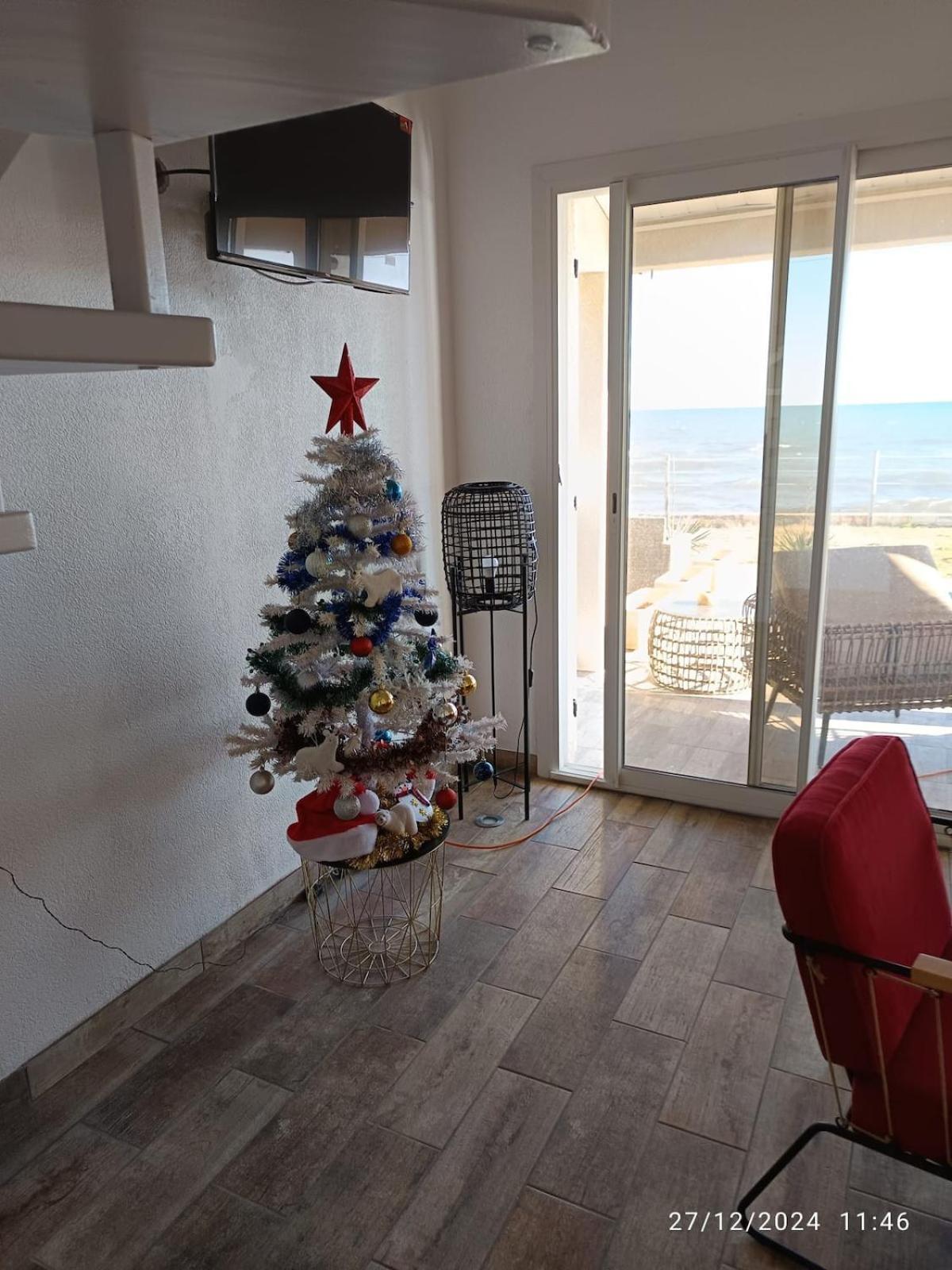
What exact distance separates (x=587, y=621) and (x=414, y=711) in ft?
9.99

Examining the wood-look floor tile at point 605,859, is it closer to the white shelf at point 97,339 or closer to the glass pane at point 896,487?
the glass pane at point 896,487

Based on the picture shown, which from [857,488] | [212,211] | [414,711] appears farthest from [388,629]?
[857,488]

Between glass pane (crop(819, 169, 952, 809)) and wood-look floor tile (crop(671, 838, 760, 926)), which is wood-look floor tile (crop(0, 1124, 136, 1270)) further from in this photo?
glass pane (crop(819, 169, 952, 809))

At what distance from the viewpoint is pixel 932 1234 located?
1.55 m

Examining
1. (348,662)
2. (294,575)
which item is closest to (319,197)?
(294,575)

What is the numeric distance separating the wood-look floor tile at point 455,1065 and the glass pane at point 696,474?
1.42 meters

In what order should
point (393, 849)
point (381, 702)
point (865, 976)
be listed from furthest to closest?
point (393, 849), point (381, 702), point (865, 976)

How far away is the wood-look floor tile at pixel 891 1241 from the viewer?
1.50 meters

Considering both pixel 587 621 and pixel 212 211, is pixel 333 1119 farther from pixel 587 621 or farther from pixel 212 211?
pixel 587 621

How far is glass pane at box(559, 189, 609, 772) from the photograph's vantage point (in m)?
3.27

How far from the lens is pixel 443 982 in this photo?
2.29m

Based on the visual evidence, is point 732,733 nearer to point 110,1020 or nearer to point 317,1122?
point 317,1122

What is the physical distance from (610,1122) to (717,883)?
1.06 meters

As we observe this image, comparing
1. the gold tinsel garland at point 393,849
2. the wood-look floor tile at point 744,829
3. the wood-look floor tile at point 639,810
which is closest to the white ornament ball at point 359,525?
the gold tinsel garland at point 393,849
